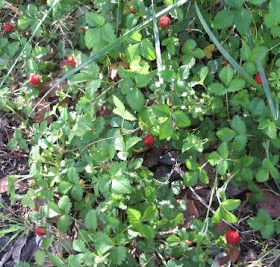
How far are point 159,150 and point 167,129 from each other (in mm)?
272

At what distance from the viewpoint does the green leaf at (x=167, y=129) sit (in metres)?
1.85

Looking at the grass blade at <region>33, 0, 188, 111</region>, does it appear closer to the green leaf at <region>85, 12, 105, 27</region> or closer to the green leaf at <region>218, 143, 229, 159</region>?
the green leaf at <region>85, 12, 105, 27</region>

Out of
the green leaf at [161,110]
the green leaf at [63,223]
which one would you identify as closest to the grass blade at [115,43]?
the green leaf at [161,110]

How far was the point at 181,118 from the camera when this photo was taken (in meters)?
1.87

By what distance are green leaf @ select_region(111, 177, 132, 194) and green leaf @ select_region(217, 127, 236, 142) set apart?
38 centimetres

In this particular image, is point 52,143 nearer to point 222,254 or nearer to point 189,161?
point 189,161

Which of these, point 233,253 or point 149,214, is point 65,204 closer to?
point 149,214

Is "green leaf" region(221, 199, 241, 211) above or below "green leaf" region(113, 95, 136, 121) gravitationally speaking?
below

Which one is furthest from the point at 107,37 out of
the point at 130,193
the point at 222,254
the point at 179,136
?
the point at 222,254

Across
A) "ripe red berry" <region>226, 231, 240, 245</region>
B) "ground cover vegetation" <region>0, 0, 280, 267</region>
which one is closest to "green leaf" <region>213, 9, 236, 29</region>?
"ground cover vegetation" <region>0, 0, 280, 267</region>

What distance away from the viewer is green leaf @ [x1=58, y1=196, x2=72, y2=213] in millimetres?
1912

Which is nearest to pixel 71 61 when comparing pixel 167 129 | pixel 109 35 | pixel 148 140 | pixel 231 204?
pixel 109 35

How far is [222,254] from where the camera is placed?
6.13 ft

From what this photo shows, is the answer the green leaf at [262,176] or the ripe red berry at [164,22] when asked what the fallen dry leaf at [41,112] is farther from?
the green leaf at [262,176]
